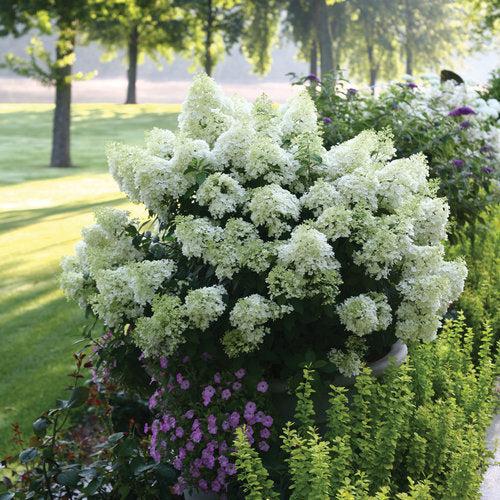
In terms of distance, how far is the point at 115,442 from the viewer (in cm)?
352

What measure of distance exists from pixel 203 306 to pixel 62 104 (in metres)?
18.3

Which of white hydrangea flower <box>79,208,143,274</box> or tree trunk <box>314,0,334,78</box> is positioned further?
tree trunk <box>314,0,334,78</box>

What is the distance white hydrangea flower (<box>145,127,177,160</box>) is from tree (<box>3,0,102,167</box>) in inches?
567

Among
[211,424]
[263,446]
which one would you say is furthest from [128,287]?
[263,446]

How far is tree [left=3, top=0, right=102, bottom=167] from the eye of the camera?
57.9 ft

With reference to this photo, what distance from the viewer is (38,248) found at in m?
10.8

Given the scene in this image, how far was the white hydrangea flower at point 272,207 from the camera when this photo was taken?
3.40m

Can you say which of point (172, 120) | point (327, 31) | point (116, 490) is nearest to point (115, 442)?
point (116, 490)

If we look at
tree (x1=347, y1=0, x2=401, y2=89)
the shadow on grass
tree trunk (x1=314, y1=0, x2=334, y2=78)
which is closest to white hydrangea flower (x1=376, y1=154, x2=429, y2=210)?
the shadow on grass

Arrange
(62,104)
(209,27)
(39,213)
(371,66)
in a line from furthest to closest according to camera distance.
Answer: (371,66), (209,27), (62,104), (39,213)

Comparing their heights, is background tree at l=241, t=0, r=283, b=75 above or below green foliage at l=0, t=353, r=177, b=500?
above

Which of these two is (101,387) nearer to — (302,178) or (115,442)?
(115,442)

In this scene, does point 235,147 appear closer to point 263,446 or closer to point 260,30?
point 263,446

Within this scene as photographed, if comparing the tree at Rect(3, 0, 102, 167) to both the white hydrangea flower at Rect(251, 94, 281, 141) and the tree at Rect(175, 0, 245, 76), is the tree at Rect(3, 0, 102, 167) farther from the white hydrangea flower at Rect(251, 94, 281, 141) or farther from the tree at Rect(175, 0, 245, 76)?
the white hydrangea flower at Rect(251, 94, 281, 141)
